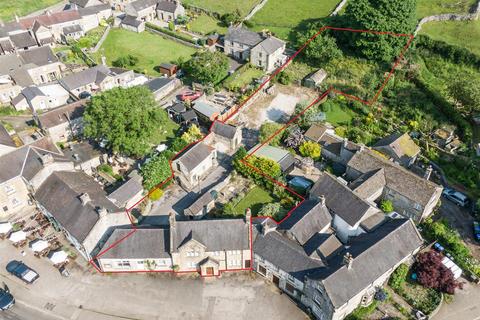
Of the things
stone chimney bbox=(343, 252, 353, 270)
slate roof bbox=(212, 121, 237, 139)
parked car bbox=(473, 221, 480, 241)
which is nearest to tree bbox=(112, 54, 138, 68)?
slate roof bbox=(212, 121, 237, 139)

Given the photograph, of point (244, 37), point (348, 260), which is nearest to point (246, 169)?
point (348, 260)

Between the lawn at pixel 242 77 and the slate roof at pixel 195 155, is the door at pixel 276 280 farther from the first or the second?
the lawn at pixel 242 77

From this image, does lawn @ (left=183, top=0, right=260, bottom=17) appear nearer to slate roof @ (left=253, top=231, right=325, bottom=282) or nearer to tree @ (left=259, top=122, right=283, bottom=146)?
tree @ (left=259, top=122, right=283, bottom=146)

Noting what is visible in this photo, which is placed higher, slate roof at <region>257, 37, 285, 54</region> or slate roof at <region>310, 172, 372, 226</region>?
slate roof at <region>257, 37, 285, 54</region>

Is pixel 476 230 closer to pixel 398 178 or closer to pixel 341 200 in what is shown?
pixel 398 178

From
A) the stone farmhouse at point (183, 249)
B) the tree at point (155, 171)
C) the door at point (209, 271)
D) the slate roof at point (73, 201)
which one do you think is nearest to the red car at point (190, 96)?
the tree at point (155, 171)

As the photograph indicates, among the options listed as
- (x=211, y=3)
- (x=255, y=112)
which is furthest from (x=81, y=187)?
(x=211, y=3)
